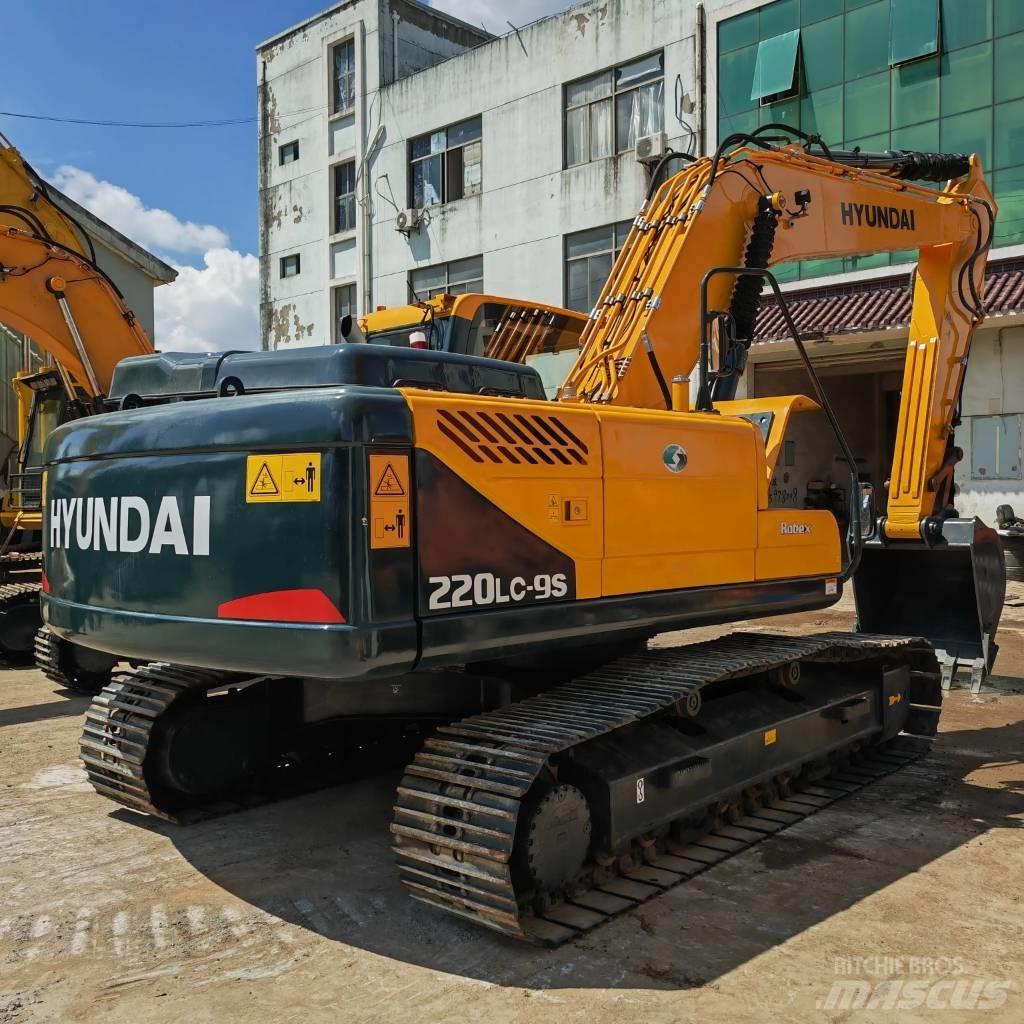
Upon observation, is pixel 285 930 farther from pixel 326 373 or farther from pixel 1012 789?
pixel 1012 789

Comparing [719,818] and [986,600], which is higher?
[986,600]

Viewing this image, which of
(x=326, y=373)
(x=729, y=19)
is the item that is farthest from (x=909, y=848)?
(x=729, y=19)

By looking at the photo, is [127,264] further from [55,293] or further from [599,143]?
[55,293]

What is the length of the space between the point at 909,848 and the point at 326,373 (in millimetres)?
3360

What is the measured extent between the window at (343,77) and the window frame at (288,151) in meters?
1.58

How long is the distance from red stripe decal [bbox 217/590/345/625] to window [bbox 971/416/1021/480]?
15.0 m

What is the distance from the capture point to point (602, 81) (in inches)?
798

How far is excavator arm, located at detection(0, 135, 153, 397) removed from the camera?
31.8 feet

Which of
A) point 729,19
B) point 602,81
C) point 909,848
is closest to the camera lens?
point 909,848

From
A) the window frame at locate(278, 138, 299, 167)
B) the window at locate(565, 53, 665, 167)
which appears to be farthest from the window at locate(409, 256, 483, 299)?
the window frame at locate(278, 138, 299, 167)

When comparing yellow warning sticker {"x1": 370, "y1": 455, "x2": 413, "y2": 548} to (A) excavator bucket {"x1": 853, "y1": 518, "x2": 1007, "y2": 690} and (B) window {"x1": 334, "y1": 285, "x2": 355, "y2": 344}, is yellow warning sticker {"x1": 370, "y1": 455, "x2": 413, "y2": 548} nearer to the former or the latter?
(A) excavator bucket {"x1": 853, "y1": 518, "x2": 1007, "y2": 690}

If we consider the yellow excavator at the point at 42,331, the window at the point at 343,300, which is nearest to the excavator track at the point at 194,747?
the yellow excavator at the point at 42,331

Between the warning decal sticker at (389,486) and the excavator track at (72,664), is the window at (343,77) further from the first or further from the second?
the warning decal sticker at (389,486)

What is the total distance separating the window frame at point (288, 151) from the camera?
1055 inches
